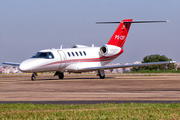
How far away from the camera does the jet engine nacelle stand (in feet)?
137

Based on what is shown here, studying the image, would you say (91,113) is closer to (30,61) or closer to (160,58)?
(30,61)

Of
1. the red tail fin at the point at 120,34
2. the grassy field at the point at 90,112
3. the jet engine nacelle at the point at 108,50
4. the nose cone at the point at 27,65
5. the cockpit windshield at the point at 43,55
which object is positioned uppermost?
the red tail fin at the point at 120,34

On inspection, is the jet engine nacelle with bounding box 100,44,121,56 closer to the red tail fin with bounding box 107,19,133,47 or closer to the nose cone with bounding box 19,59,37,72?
the red tail fin with bounding box 107,19,133,47

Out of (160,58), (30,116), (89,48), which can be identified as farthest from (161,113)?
(160,58)

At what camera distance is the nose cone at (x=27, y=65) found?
32.8 meters

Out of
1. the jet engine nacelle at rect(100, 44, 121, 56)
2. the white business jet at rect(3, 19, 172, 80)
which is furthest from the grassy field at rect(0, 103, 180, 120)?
the jet engine nacelle at rect(100, 44, 121, 56)

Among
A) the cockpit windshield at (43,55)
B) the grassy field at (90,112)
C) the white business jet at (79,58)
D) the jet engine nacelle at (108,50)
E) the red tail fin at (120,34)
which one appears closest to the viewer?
the grassy field at (90,112)

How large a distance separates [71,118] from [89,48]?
31.7 m

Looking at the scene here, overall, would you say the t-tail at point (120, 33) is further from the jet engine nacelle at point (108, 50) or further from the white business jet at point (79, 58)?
the jet engine nacelle at point (108, 50)

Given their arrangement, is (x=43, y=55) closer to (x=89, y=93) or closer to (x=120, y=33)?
(x=120, y=33)

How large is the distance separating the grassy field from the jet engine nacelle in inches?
1144

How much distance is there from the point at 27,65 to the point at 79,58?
7.86 m

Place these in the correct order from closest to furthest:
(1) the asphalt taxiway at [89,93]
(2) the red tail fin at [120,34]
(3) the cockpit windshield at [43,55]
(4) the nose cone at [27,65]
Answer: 1. (1) the asphalt taxiway at [89,93]
2. (4) the nose cone at [27,65]
3. (3) the cockpit windshield at [43,55]
4. (2) the red tail fin at [120,34]

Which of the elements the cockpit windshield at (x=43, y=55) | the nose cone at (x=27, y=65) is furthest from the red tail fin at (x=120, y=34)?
the nose cone at (x=27, y=65)
